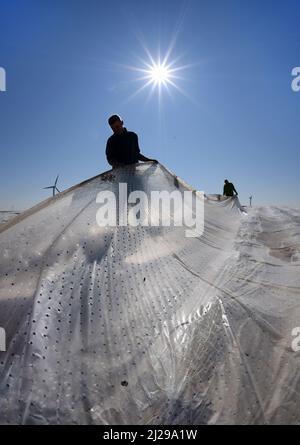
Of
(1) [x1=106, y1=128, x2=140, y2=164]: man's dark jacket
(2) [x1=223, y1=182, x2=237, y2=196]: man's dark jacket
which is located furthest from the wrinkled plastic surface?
(2) [x1=223, y1=182, x2=237, y2=196]: man's dark jacket

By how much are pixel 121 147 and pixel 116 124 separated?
1.06 ft

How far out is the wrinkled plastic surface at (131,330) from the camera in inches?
44.9

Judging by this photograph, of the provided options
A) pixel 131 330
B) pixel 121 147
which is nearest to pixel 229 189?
pixel 121 147

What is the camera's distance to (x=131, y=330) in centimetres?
152

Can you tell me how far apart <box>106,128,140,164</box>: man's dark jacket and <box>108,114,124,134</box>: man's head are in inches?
2.2

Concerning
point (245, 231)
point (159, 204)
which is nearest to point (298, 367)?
point (159, 204)

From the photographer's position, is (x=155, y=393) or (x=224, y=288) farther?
(x=224, y=288)

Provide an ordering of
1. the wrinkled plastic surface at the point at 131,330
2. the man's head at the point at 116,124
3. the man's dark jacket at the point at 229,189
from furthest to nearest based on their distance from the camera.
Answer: the man's dark jacket at the point at 229,189 → the man's head at the point at 116,124 → the wrinkled plastic surface at the point at 131,330

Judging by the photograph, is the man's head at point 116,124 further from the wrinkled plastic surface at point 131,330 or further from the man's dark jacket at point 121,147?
the wrinkled plastic surface at point 131,330

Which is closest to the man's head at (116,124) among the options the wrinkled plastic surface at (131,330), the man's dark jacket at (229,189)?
the wrinkled plastic surface at (131,330)

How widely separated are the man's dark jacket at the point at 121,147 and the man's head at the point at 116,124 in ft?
0.19

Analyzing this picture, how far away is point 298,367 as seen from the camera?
4.40ft
